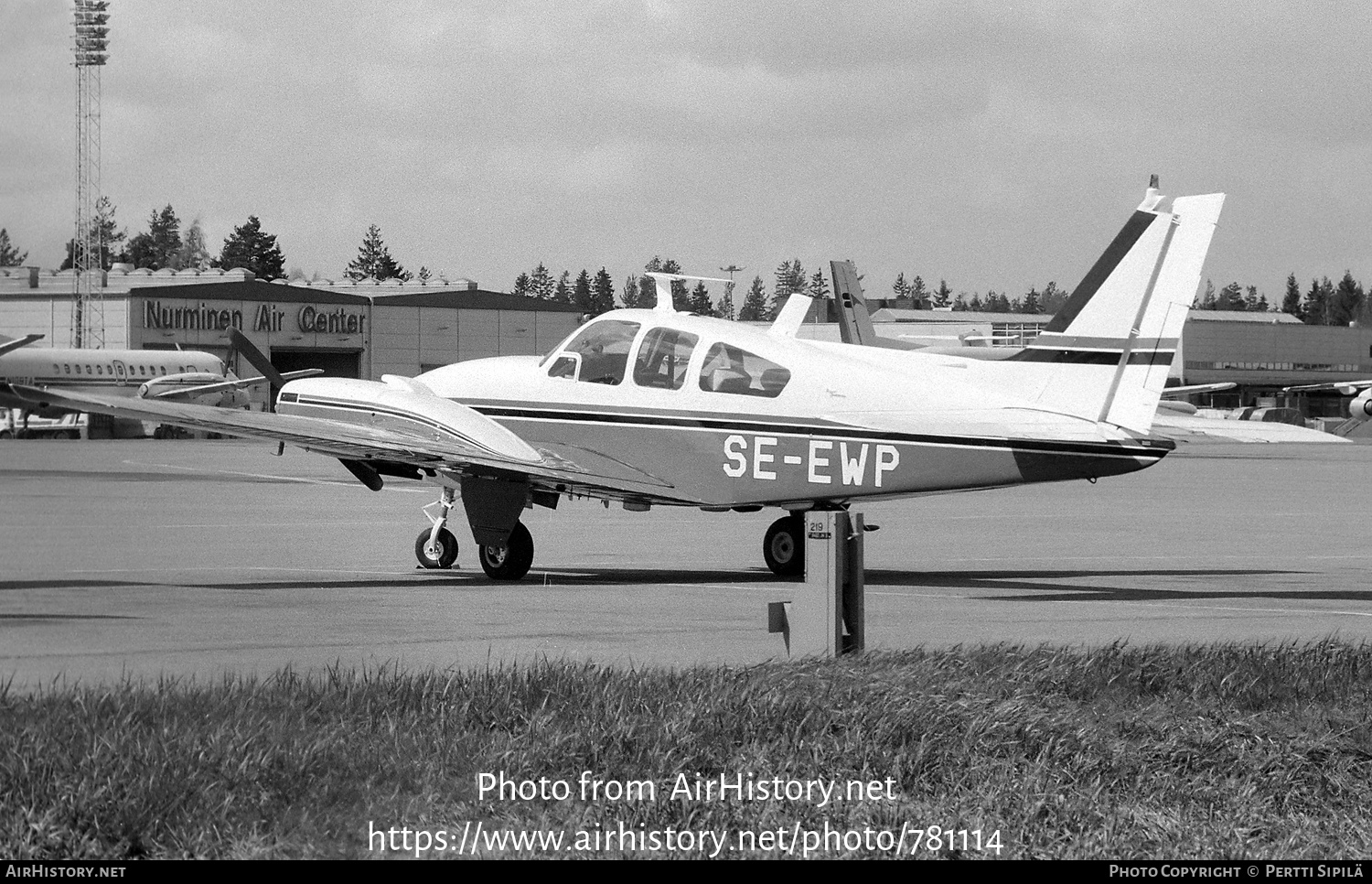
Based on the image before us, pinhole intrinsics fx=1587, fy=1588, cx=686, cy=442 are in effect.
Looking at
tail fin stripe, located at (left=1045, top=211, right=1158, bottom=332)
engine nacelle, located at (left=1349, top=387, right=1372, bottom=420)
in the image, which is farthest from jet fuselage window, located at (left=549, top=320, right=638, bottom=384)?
engine nacelle, located at (left=1349, top=387, right=1372, bottom=420)

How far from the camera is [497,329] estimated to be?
25.9 m

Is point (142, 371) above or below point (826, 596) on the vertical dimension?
above

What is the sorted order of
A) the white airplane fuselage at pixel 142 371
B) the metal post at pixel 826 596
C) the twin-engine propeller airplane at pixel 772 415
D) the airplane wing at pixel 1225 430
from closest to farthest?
the metal post at pixel 826 596 → the twin-engine propeller airplane at pixel 772 415 → the white airplane fuselage at pixel 142 371 → the airplane wing at pixel 1225 430

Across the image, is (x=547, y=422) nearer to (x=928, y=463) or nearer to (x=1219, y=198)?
(x=928, y=463)

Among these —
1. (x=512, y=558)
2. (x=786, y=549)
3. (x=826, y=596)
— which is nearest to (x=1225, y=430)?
(x=786, y=549)

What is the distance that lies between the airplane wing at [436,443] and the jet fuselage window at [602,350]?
86 cm

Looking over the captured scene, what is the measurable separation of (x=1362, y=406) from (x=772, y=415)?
5791cm

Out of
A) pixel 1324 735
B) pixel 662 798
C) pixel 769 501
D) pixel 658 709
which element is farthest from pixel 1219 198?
pixel 662 798

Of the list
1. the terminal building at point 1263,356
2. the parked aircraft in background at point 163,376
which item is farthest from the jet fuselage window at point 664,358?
the terminal building at point 1263,356

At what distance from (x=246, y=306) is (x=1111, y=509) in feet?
93.2

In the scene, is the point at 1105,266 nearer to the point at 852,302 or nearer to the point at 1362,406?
the point at 852,302

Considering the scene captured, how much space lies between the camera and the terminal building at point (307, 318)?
25.4 m

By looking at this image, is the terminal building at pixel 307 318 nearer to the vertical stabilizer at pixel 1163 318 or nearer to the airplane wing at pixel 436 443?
the airplane wing at pixel 436 443

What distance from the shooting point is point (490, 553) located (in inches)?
588
